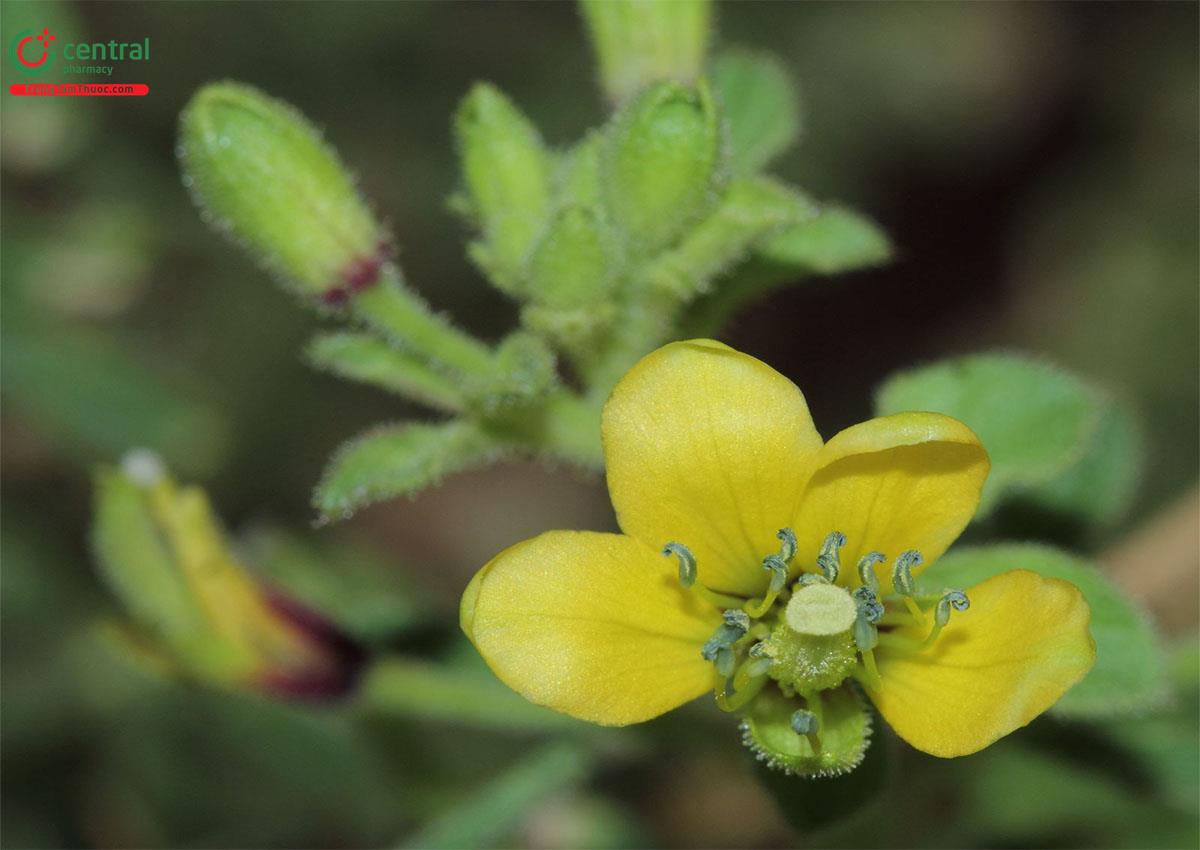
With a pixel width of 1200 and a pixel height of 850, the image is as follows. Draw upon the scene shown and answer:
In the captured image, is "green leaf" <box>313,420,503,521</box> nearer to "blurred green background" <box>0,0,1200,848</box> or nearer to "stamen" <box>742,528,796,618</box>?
"stamen" <box>742,528,796,618</box>

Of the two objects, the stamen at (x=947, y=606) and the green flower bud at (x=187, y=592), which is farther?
the green flower bud at (x=187, y=592)

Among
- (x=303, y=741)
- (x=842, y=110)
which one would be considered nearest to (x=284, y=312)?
(x=303, y=741)

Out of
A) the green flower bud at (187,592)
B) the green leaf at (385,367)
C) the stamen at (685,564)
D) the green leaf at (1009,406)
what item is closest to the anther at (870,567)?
the stamen at (685,564)

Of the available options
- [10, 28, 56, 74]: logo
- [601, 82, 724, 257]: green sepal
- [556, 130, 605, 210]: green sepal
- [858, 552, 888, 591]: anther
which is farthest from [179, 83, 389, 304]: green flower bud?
[10, 28, 56, 74]: logo

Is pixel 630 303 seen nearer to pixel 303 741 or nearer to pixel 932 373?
pixel 932 373

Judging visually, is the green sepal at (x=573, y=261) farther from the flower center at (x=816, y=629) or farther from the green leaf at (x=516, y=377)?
the flower center at (x=816, y=629)

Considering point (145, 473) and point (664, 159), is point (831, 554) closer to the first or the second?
point (664, 159)
